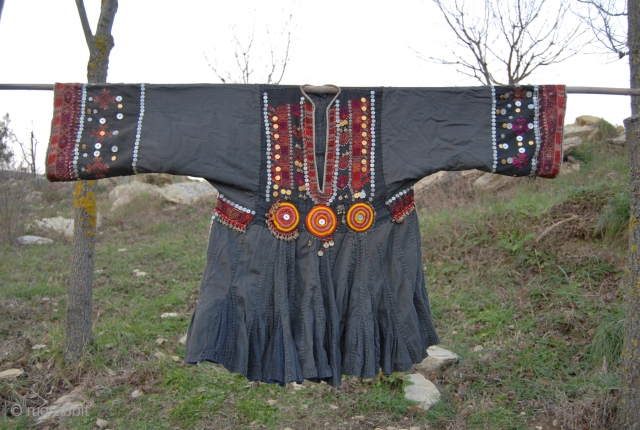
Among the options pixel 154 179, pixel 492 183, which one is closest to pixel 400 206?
pixel 492 183

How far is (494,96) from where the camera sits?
2479mm

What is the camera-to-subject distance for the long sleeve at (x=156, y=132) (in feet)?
7.36

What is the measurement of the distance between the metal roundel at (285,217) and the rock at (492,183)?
228 inches

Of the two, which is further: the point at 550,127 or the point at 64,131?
the point at 550,127

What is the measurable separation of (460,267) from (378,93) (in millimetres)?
3092

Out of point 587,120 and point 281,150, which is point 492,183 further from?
point 281,150

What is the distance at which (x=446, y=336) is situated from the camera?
4.21m

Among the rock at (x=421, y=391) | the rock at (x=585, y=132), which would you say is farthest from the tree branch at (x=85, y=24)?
the rock at (x=585, y=132)

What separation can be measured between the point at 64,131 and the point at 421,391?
2.67 m

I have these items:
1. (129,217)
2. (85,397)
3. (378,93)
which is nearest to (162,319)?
(85,397)

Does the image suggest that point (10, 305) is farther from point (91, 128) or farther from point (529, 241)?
point (529, 241)

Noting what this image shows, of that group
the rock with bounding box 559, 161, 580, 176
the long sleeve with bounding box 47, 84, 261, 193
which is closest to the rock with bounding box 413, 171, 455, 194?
the rock with bounding box 559, 161, 580, 176

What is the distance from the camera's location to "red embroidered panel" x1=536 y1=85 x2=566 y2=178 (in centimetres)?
245

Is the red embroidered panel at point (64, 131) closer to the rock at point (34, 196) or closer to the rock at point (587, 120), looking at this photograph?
the rock at point (587, 120)
